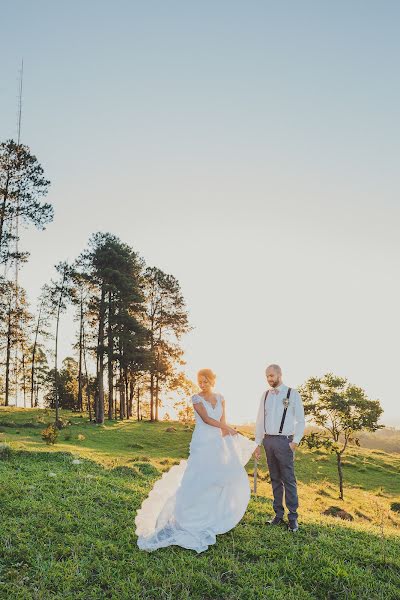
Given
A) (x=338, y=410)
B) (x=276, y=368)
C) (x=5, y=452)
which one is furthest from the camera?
(x=338, y=410)

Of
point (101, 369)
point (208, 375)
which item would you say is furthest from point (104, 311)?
point (208, 375)

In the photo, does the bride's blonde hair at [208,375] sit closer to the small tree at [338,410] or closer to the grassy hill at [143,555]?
the grassy hill at [143,555]

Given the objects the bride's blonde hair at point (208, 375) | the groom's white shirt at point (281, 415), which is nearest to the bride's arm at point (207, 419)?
the bride's blonde hair at point (208, 375)

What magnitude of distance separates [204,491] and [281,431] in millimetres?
1754

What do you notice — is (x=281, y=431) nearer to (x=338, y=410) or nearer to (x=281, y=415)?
(x=281, y=415)

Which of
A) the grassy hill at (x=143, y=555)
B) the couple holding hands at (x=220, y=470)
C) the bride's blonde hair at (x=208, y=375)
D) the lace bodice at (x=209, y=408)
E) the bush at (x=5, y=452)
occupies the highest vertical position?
the bride's blonde hair at (x=208, y=375)

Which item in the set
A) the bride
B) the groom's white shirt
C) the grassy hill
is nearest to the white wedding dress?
the bride

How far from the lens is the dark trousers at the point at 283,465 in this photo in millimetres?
7680

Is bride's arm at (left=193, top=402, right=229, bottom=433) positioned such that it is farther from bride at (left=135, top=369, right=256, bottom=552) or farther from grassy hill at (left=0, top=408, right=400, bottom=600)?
grassy hill at (left=0, top=408, right=400, bottom=600)

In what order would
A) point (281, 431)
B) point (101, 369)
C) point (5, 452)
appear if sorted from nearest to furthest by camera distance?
point (281, 431) → point (5, 452) → point (101, 369)

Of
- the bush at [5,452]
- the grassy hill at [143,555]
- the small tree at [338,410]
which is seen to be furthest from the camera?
the small tree at [338,410]

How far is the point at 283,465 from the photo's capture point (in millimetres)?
7684

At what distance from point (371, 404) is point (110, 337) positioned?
2355 centimetres

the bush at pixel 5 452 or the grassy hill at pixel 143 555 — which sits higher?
the bush at pixel 5 452
